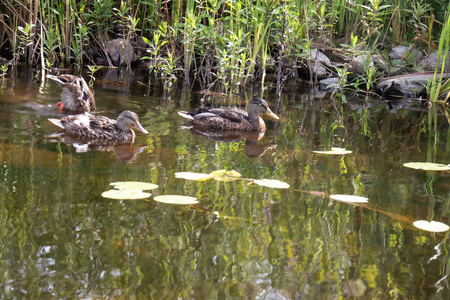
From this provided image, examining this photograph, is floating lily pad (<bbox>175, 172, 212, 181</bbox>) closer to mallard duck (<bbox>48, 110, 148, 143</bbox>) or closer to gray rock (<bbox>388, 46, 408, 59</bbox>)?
mallard duck (<bbox>48, 110, 148, 143</bbox>)

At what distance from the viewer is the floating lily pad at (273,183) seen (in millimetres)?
4659

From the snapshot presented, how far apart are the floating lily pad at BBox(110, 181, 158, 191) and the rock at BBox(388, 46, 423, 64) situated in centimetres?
809

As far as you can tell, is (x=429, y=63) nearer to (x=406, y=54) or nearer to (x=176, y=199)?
(x=406, y=54)

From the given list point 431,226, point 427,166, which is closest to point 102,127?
point 427,166

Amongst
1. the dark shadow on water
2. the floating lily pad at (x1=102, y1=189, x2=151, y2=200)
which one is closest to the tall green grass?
the dark shadow on water

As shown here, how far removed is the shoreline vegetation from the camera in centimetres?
942

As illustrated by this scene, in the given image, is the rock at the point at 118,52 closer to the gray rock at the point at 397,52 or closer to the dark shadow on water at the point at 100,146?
the gray rock at the point at 397,52

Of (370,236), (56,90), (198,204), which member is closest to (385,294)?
(370,236)

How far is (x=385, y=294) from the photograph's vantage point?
3.08 meters

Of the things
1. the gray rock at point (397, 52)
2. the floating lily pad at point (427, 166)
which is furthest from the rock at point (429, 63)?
the floating lily pad at point (427, 166)

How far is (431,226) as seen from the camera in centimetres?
394

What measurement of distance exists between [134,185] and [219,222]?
86cm

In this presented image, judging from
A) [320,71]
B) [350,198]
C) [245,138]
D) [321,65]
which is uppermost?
[321,65]

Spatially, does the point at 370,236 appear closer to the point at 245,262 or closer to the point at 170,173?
the point at 245,262
